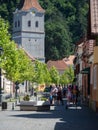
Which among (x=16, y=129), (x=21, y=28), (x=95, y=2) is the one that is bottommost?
(x=16, y=129)

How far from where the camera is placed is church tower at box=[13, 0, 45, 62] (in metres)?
150

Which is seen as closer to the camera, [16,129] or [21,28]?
[16,129]

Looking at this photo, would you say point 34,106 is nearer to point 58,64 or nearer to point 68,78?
point 68,78

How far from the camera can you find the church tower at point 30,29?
150 m

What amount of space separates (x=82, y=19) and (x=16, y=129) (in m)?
148

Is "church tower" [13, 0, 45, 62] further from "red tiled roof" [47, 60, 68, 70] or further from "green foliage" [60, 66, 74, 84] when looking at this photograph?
"red tiled roof" [47, 60, 68, 70]

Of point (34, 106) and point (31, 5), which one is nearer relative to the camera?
point (34, 106)

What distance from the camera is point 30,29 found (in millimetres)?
153000

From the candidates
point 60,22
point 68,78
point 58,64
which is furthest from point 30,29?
point 58,64

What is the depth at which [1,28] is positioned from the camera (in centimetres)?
5312

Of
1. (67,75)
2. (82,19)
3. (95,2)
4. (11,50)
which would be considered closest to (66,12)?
(82,19)

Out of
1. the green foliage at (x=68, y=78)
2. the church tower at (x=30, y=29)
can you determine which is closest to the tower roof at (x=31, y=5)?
the church tower at (x=30, y=29)

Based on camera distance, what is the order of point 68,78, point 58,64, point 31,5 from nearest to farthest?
1. point 68,78
2. point 31,5
3. point 58,64

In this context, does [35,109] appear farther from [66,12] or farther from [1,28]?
[66,12]
